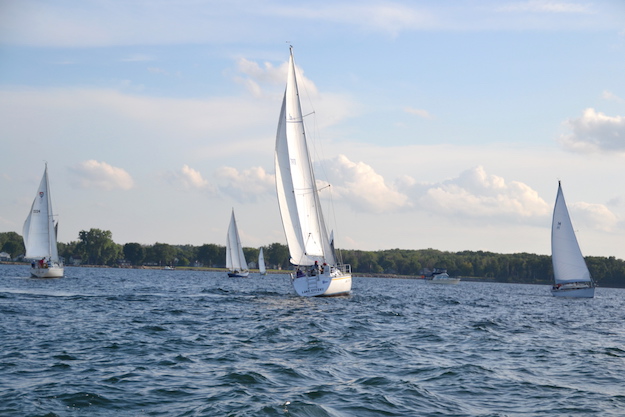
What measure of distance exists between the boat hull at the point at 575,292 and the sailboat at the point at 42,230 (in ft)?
196

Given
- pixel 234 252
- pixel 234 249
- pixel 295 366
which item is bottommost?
pixel 295 366

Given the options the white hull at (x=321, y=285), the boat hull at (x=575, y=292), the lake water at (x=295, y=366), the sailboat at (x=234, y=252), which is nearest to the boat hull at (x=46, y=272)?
the white hull at (x=321, y=285)

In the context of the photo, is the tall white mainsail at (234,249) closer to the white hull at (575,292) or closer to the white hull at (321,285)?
the white hull at (575,292)

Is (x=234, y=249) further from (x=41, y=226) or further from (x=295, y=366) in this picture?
(x=295, y=366)

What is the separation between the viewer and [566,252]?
69.8 meters

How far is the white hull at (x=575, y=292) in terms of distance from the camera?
7056 centimetres

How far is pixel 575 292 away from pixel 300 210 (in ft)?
130

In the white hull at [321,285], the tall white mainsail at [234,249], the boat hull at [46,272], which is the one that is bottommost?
the white hull at [321,285]

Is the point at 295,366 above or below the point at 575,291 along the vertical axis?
above

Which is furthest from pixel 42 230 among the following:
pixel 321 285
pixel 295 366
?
pixel 295 366

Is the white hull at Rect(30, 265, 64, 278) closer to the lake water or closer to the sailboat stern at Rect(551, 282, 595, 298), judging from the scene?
the lake water

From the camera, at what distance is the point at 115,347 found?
20.8m

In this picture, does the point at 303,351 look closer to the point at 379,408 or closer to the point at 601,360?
the point at 379,408

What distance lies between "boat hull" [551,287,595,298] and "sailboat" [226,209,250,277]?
6160 cm
